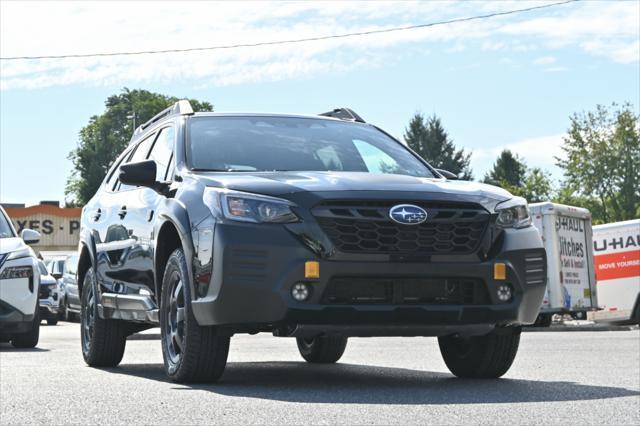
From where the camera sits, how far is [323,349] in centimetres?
1128

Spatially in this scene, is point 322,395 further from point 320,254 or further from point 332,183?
point 332,183

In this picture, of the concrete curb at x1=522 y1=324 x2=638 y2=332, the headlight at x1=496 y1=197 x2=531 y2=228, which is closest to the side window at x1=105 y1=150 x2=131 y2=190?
the headlight at x1=496 y1=197 x2=531 y2=228

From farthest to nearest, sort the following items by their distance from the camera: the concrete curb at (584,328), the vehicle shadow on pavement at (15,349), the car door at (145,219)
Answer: the concrete curb at (584,328)
the vehicle shadow on pavement at (15,349)
the car door at (145,219)

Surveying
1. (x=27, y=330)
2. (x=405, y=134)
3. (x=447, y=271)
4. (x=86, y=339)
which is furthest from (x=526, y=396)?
(x=405, y=134)

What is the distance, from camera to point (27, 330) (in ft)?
51.5

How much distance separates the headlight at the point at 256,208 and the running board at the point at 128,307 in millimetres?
1515

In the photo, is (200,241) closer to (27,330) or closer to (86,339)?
(86,339)

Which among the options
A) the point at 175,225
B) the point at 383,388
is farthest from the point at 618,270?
the point at 175,225

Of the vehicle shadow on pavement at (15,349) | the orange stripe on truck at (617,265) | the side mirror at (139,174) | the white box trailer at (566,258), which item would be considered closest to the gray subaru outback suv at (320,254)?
the side mirror at (139,174)

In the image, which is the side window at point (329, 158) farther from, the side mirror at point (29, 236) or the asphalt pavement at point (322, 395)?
the side mirror at point (29, 236)

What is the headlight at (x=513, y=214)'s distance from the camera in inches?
315

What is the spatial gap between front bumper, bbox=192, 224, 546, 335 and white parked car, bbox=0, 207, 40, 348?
8181 millimetres

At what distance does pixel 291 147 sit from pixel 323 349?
2871 millimetres

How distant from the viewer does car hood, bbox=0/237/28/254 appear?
50.8ft
